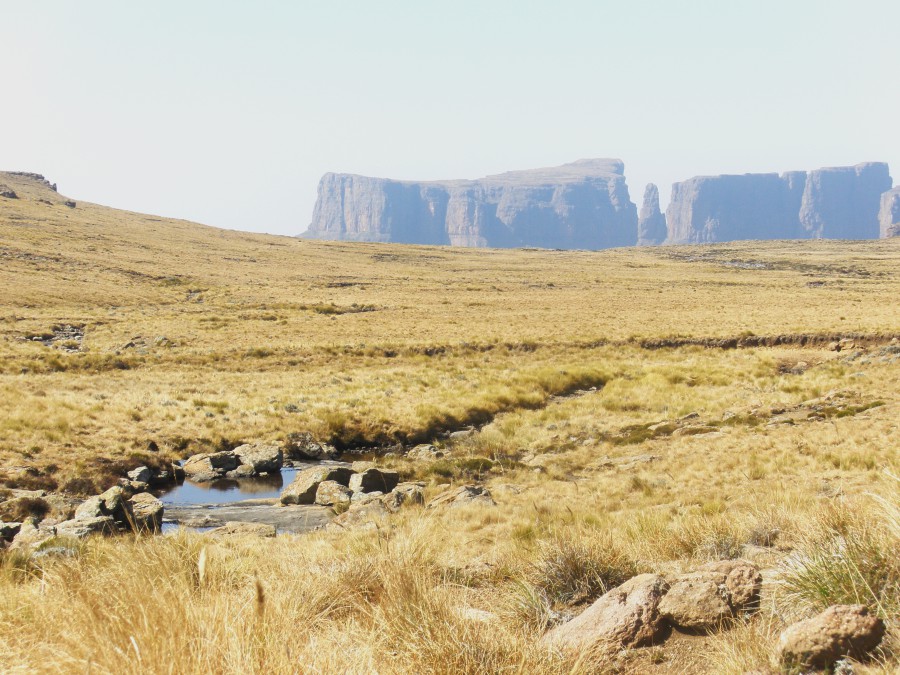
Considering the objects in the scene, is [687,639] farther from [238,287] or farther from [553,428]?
[238,287]

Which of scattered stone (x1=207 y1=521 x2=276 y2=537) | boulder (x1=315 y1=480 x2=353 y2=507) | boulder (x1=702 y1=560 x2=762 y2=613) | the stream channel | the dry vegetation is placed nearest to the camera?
the dry vegetation

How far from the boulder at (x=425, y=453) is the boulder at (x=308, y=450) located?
2.64 meters

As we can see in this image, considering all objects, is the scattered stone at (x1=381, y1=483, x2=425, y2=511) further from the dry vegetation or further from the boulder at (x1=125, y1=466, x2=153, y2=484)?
the boulder at (x1=125, y1=466, x2=153, y2=484)

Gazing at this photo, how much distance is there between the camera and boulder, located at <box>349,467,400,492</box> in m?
15.3

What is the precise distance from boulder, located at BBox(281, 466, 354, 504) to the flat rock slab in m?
0.34

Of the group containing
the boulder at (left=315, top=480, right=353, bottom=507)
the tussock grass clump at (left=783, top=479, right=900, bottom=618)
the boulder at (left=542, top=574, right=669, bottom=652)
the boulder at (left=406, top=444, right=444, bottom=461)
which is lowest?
the boulder at (left=406, top=444, right=444, bottom=461)

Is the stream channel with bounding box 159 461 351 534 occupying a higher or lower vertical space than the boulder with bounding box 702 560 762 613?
lower

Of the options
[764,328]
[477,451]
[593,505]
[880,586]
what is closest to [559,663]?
[880,586]

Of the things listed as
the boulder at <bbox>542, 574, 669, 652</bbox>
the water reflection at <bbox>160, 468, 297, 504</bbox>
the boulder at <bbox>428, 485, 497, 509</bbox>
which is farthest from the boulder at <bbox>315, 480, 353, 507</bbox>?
the boulder at <bbox>542, 574, 669, 652</bbox>

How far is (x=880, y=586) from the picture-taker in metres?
3.94

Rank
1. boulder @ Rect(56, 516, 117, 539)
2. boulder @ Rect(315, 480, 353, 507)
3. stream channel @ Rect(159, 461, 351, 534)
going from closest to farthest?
1. boulder @ Rect(56, 516, 117, 539)
2. stream channel @ Rect(159, 461, 351, 534)
3. boulder @ Rect(315, 480, 353, 507)

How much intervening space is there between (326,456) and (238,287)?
58614mm

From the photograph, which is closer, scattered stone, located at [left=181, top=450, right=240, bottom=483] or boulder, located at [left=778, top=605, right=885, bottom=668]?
boulder, located at [left=778, top=605, right=885, bottom=668]

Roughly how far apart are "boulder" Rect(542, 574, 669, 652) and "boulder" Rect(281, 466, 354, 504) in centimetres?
1192
